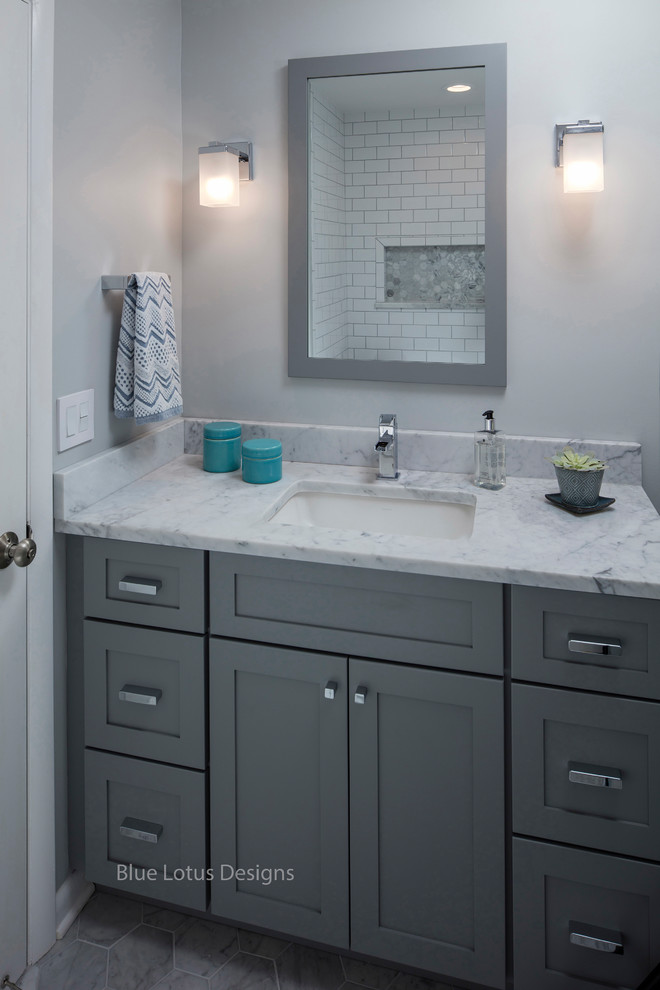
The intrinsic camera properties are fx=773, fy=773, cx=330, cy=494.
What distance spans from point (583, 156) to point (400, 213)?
1.42ft

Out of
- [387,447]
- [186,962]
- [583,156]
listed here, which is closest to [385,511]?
[387,447]

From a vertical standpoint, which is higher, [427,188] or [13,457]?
[427,188]

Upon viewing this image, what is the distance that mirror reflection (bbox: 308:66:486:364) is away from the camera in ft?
6.06

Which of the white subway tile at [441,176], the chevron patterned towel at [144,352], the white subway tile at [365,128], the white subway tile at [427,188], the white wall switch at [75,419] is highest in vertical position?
the white subway tile at [365,128]

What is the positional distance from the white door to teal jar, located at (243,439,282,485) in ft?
1.81

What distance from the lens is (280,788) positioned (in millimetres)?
1569

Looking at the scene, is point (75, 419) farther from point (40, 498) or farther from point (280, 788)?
point (280, 788)

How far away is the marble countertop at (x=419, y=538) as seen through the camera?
53.5 inches

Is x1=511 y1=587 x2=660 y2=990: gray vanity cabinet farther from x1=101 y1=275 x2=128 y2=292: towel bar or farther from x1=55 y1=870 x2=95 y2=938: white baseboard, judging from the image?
x1=101 y1=275 x2=128 y2=292: towel bar

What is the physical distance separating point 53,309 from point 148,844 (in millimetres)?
1153

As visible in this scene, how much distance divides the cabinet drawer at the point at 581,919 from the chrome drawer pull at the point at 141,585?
84 centimetres

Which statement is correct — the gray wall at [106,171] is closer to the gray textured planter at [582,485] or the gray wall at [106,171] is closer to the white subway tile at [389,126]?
the white subway tile at [389,126]

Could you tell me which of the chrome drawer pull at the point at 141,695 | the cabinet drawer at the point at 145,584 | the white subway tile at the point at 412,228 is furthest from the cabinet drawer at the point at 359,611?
the white subway tile at the point at 412,228

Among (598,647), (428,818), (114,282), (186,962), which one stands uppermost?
(114,282)
